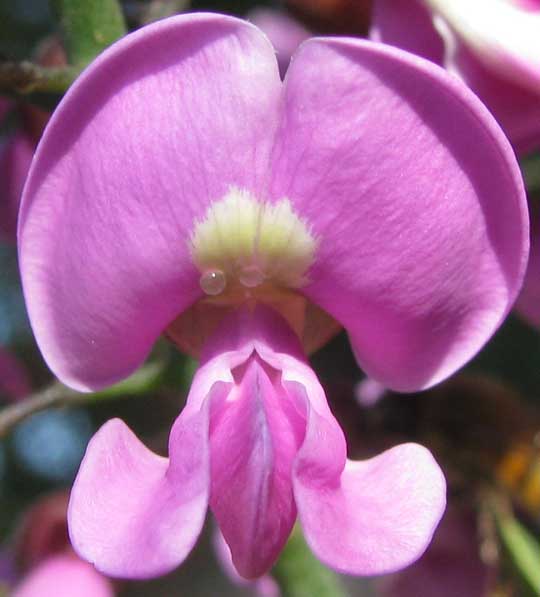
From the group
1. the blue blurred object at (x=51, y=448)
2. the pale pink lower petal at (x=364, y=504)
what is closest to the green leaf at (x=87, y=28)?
the pale pink lower petal at (x=364, y=504)

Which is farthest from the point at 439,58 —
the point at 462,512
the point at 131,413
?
the point at 131,413

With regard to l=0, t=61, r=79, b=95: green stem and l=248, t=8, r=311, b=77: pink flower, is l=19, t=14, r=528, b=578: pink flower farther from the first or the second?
l=248, t=8, r=311, b=77: pink flower

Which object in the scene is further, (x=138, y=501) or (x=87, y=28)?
(x=87, y=28)

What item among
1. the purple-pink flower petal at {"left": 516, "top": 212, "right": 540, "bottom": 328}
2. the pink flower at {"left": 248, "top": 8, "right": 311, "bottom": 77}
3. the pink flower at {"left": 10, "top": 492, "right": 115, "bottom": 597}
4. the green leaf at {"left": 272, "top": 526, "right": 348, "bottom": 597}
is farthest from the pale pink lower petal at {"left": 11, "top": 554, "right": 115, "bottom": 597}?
the pink flower at {"left": 248, "top": 8, "right": 311, "bottom": 77}

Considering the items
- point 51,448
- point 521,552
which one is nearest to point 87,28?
point 521,552

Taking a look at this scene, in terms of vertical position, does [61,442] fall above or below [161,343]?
below

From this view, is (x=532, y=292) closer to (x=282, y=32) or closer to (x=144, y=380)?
(x=144, y=380)

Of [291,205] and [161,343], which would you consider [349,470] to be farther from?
[161,343]

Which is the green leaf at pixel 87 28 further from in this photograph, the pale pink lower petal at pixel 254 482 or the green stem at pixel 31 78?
the pale pink lower petal at pixel 254 482
